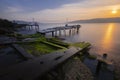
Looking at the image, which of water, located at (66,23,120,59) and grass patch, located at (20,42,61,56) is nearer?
grass patch, located at (20,42,61,56)

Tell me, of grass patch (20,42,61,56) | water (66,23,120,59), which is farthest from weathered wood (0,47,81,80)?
water (66,23,120,59)

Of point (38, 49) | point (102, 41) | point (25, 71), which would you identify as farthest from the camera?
point (102, 41)

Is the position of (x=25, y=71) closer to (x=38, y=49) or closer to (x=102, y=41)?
(x=38, y=49)

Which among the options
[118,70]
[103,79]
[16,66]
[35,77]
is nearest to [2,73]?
[16,66]

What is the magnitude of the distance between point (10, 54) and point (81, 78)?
5398mm

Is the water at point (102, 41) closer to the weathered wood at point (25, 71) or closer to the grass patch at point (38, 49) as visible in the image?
the grass patch at point (38, 49)

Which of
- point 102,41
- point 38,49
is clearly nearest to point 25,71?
point 38,49

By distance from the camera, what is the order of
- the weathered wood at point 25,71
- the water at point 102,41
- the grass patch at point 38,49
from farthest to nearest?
the water at point 102,41, the grass patch at point 38,49, the weathered wood at point 25,71

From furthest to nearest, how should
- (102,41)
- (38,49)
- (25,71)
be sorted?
1. (102,41)
2. (38,49)
3. (25,71)

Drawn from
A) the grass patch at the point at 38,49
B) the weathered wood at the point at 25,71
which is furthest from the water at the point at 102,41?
the weathered wood at the point at 25,71

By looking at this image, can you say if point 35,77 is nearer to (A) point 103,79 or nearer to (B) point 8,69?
(B) point 8,69

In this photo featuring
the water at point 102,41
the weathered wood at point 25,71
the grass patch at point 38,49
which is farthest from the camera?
the water at point 102,41

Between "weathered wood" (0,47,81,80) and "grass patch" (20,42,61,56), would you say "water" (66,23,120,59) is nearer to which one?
"grass patch" (20,42,61,56)

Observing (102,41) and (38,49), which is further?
(102,41)
